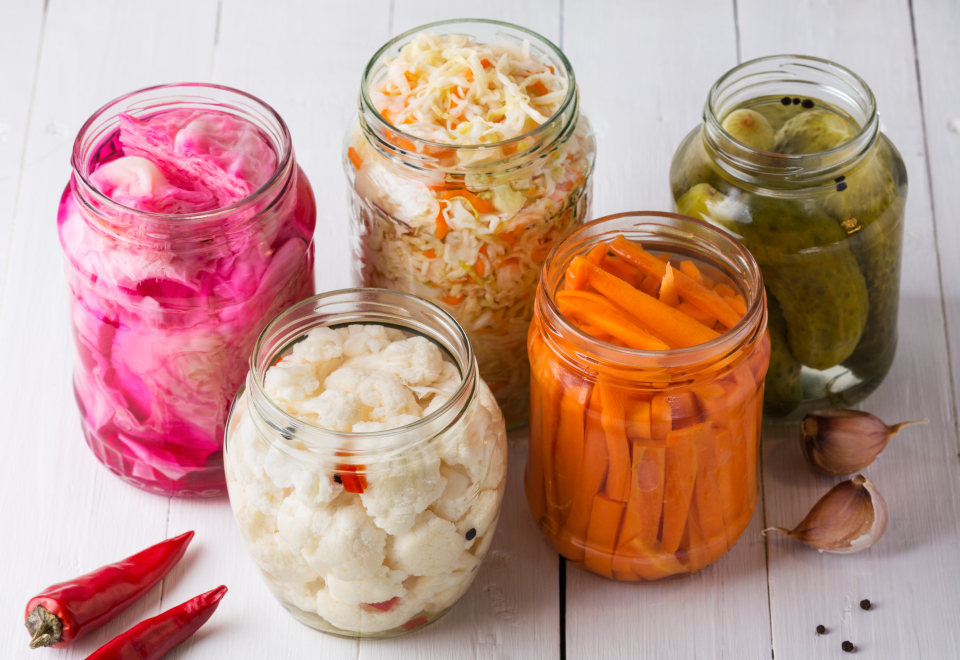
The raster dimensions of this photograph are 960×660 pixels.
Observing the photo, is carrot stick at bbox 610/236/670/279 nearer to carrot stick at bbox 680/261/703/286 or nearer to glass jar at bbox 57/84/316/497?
carrot stick at bbox 680/261/703/286

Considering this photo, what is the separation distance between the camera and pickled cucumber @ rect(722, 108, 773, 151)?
1.73 metres

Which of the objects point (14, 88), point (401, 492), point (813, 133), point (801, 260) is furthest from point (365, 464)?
point (14, 88)

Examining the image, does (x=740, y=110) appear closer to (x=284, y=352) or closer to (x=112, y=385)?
(x=284, y=352)

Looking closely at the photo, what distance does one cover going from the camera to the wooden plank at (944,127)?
6.80ft

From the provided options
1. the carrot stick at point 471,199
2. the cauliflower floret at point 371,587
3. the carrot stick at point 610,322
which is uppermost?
the carrot stick at point 471,199

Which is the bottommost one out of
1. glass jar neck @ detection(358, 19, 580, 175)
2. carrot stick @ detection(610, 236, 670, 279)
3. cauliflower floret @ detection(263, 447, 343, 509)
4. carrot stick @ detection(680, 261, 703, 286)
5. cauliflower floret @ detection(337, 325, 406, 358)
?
cauliflower floret @ detection(263, 447, 343, 509)

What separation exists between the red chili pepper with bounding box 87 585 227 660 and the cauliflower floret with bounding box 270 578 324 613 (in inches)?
4.1

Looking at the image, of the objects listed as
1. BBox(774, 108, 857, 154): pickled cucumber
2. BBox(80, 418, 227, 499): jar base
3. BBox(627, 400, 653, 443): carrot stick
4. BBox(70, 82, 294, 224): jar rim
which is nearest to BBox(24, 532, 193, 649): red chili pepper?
BBox(80, 418, 227, 499): jar base

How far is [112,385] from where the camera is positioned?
173 centimetres

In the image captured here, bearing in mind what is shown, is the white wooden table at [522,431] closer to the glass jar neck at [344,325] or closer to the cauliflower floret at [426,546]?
the cauliflower floret at [426,546]

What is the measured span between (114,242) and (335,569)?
542 millimetres

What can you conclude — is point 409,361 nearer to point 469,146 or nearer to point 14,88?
point 469,146

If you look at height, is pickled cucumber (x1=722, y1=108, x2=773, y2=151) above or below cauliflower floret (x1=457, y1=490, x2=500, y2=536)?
above

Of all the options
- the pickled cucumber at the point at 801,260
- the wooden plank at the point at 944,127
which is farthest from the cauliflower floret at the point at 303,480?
the wooden plank at the point at 944,127
